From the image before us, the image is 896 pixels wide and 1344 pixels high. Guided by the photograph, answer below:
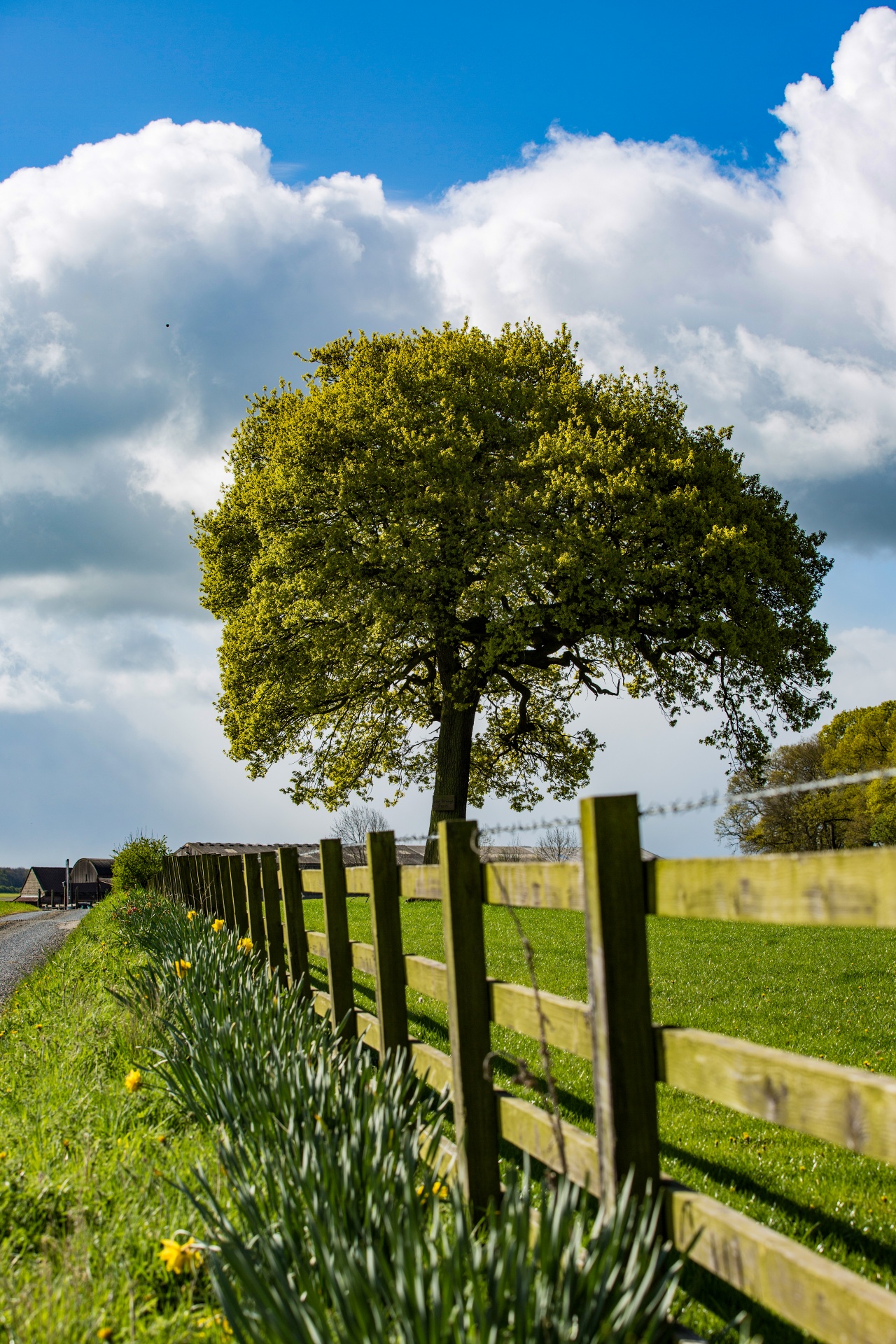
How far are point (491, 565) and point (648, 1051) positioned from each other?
54.6 feet

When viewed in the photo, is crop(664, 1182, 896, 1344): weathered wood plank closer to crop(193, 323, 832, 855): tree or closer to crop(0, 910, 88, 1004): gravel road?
crop(0, 910, 88, 1004): gravel road

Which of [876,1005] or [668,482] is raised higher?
[668,482]

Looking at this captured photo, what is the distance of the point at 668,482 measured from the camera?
20078 millimetres

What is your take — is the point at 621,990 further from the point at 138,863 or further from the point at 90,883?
the point at 90,883

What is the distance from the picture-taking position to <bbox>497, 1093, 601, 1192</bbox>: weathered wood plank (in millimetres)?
2812

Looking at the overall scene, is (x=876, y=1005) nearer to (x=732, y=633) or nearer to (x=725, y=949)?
(x=725, y=949)

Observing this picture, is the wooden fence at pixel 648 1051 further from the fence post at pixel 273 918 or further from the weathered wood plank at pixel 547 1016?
the fence post at pixel 273 918

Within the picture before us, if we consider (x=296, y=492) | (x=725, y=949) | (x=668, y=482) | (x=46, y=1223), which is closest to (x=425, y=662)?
(x=296, y=492)

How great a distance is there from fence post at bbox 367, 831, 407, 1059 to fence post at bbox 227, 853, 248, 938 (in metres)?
5.57

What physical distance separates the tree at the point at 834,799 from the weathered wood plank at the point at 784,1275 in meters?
36.6

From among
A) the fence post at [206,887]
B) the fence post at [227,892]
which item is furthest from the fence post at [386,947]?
the fence post at [206,887]

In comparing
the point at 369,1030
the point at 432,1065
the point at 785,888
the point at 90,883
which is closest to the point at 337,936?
the point at 369,1030

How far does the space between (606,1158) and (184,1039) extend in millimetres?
3057

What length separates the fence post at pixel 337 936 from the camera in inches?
221
